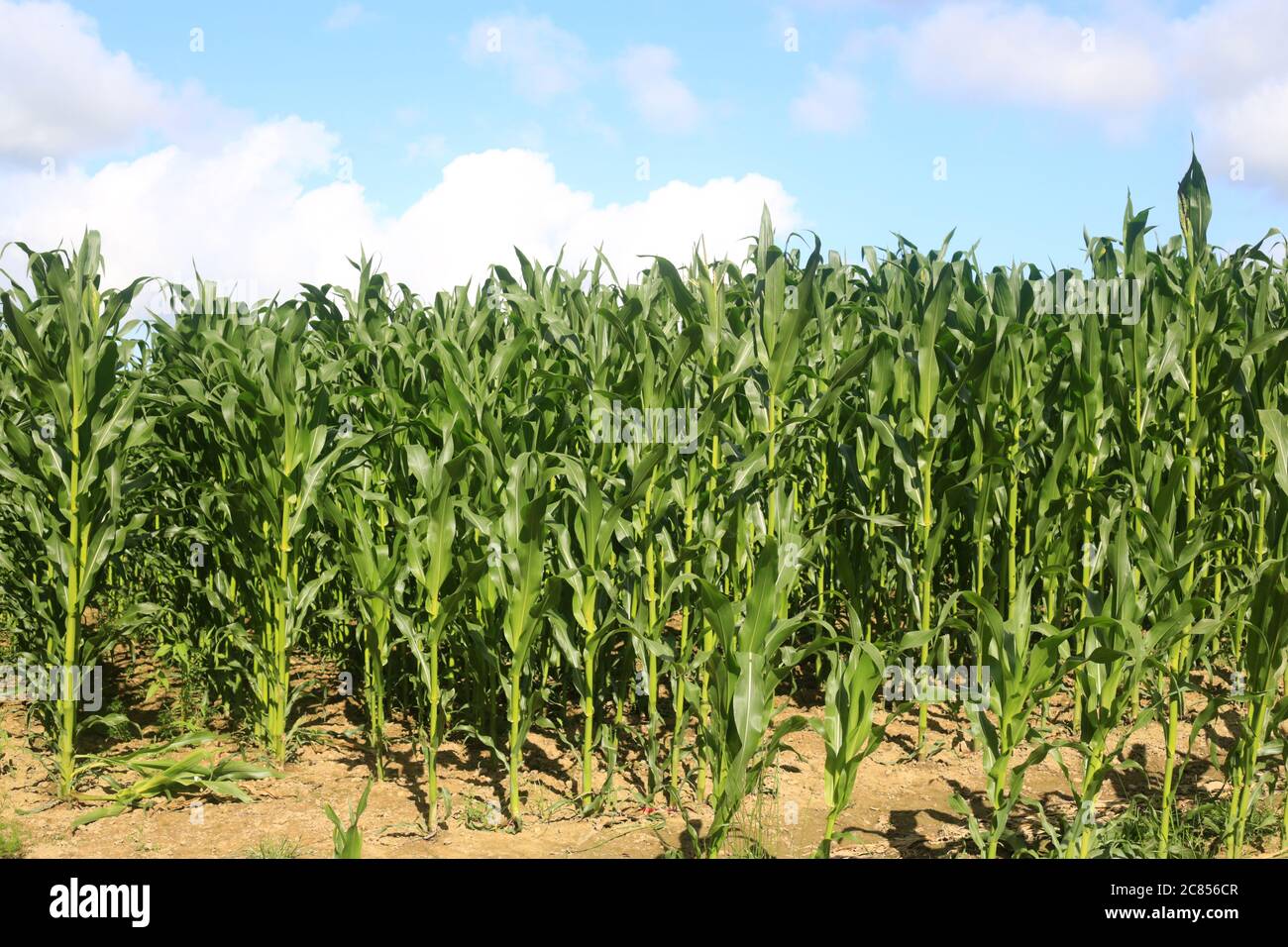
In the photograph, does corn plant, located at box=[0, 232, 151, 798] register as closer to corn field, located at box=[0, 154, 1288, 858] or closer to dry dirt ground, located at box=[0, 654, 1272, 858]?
corn field, located at box=[0, 154, 1288, 858]

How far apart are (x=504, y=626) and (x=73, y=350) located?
7.27ft

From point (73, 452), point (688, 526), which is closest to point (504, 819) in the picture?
point (688, 526)

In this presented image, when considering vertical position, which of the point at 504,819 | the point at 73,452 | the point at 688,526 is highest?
the point at 73,452

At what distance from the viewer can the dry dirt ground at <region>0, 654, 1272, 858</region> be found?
163 inches

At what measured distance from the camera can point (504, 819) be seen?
14.4 feet

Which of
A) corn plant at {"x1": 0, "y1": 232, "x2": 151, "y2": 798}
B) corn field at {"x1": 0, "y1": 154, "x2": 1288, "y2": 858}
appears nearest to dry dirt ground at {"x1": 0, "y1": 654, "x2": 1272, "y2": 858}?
corn field at {"x1": 0, "y1": 154, "x2": 1288, "y2": 858}

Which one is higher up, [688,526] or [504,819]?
[688,526]

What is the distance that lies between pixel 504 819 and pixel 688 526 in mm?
1457

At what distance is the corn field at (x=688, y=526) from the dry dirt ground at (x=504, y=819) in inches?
4.1

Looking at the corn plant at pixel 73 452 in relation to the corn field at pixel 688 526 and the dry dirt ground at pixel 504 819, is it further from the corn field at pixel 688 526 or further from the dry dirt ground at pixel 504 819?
the dry dirt ground at pixel 504 819

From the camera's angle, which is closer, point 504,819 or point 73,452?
point 504,819

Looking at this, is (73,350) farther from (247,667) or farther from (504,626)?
(504,626)

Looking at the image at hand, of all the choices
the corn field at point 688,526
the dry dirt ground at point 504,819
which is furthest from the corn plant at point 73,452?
the dry dirt ground at point 504,819

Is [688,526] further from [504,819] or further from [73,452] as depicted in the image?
[73,452]
